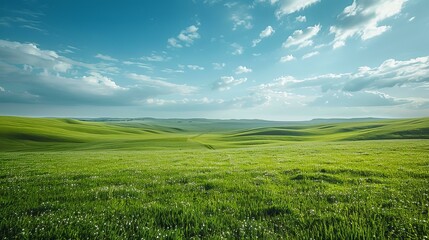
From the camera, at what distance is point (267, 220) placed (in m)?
5.88

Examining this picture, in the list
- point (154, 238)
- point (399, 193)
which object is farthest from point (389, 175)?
point (154, 238)

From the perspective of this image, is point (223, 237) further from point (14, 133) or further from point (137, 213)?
point (14, 133)

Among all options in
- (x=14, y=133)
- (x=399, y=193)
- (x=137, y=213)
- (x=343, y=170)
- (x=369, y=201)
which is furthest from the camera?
(x=14, y=133)

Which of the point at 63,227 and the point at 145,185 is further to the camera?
the point at 145,185

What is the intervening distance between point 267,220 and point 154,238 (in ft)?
10.3

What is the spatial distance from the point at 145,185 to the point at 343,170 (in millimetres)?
12557

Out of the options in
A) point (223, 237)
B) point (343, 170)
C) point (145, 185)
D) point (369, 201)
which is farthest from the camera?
point (343, 170)

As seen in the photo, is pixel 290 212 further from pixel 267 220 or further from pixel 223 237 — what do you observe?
pixel 223 237

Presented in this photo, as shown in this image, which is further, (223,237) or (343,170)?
(343,170)

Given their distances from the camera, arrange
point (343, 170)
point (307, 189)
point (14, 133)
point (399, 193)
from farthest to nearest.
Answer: point (14, 133)
point (343, 170)
point (307, 189)
point (399, 193)

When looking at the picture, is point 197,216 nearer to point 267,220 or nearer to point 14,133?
point 267,220

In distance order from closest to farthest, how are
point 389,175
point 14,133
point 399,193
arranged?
point 399,193
point 389,175
point 14,133

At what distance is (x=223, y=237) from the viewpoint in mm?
4957

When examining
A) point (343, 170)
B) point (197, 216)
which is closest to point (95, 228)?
point (197, 216)
